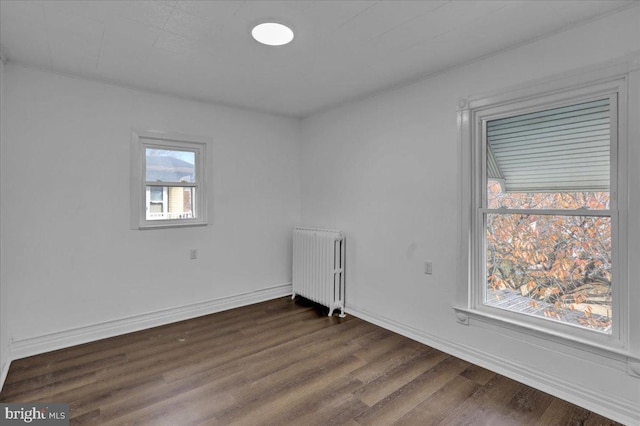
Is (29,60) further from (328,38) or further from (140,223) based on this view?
(328,38)

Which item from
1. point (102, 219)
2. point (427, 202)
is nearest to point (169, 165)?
point (102, 219)

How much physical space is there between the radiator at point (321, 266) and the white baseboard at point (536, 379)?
0.80m

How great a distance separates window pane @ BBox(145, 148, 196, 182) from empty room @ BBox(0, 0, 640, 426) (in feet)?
0.10

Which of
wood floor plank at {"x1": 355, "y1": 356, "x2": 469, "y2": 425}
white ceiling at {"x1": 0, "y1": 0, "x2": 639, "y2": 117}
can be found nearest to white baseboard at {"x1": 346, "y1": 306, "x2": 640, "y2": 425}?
wood floor plank at {"x1": 355, "y1": 356, "x2": 469, "y2": 425}

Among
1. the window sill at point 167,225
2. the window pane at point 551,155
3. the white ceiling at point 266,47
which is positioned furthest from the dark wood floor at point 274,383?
the white ceiling at point 266,47

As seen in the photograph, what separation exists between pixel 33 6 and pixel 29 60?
3.23ft

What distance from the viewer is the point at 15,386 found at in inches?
93.0

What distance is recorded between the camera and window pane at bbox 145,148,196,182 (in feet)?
11.5

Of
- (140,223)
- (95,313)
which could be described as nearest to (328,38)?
(140,223)

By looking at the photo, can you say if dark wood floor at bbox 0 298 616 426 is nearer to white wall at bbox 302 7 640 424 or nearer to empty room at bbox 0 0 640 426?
empty room at bbox 0 0 640 426

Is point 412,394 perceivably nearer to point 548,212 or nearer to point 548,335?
point 548,335

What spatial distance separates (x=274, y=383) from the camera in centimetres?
244

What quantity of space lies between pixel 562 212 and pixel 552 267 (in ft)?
1.35

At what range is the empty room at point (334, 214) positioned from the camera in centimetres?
207
